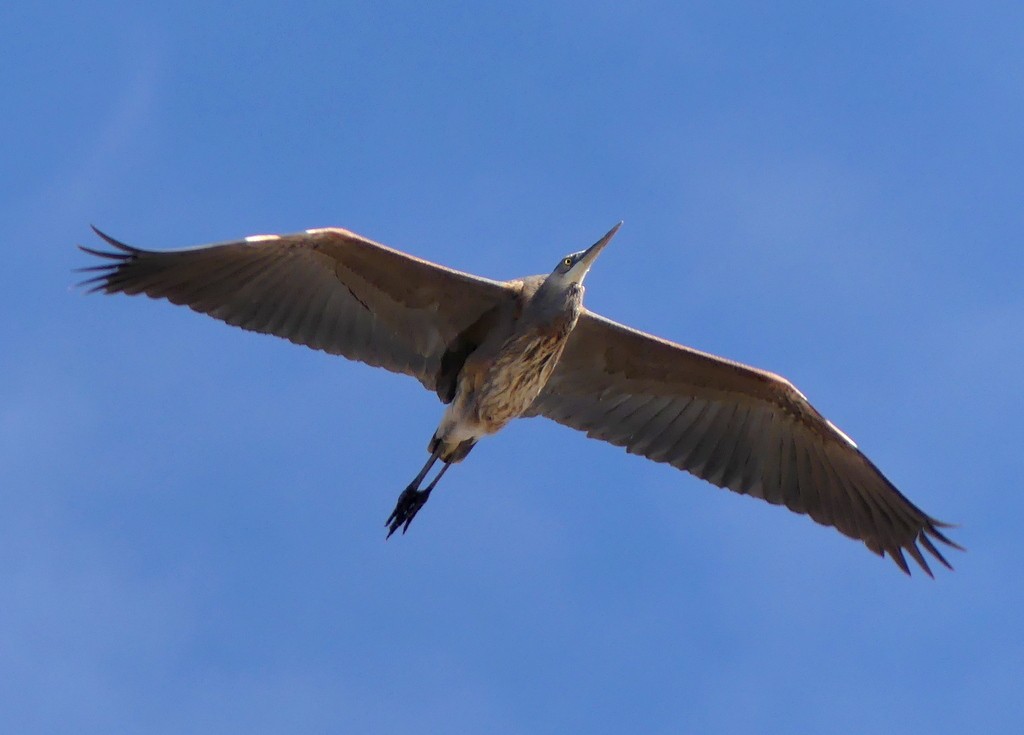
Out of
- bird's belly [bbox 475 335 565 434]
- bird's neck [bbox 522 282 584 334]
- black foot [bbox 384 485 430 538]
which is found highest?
bird's neck [bbox 522 282 584 334]

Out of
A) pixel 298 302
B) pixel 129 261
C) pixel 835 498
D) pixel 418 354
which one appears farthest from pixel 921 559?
pixel 129 261

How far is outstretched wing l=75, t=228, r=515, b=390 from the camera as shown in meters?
13.6

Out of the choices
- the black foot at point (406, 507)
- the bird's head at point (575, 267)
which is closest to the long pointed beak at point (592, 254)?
the bird's head at point (575, 267)

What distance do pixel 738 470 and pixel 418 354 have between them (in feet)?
10.4

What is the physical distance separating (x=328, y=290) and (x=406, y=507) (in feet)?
6.85

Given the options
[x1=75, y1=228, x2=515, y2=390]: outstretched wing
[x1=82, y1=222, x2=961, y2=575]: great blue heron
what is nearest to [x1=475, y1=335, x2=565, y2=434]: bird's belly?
[x1=82, y1=222, x2=961, y2=575]: great blue heron

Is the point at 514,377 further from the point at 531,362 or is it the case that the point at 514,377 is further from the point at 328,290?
the point at 328,290

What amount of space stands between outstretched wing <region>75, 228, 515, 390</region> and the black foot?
98cm

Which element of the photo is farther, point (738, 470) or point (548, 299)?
point (738, 470)

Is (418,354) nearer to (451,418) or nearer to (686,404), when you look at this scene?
(451,418)

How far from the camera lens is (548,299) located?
13.8 meters

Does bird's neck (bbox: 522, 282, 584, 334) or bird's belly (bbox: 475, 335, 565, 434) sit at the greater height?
bird's neck (bbox: 522, 282, 584, 334)

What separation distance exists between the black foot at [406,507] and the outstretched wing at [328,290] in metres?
0.98

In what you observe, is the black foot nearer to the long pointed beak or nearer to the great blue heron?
the great blue heron
